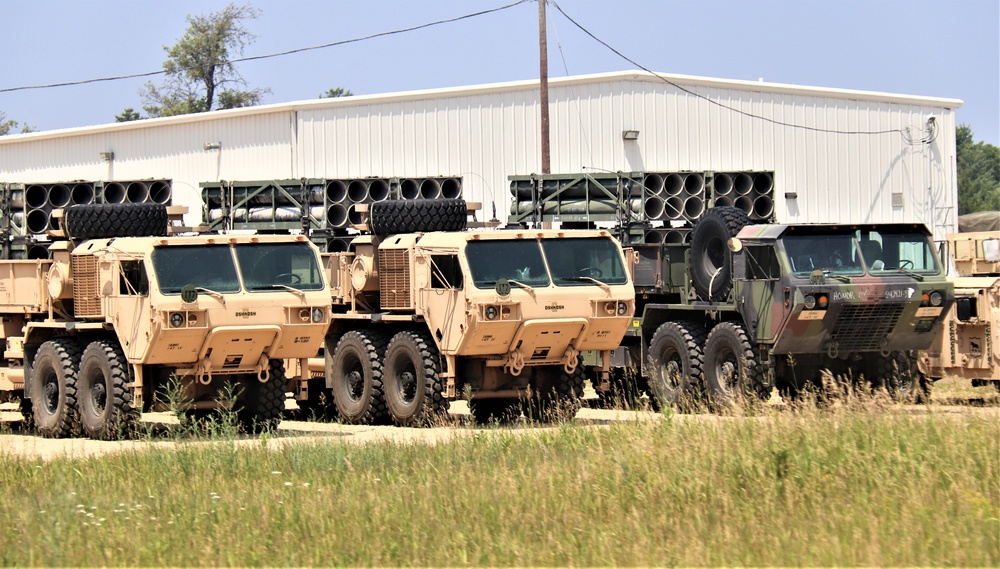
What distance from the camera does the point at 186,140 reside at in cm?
3822

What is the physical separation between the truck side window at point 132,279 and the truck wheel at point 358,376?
3.16 meters

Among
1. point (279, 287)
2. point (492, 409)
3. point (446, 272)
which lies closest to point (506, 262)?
point (446, 272)

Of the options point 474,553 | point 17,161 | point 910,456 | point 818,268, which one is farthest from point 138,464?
point 17,161

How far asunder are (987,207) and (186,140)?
55.8m

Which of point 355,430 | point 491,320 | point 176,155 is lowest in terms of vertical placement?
point 355,430

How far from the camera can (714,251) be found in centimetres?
1788

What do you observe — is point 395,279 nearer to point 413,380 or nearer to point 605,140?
point 413,380

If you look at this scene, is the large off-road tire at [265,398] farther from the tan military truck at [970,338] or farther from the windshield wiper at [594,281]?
the tan military truck at [970,338]

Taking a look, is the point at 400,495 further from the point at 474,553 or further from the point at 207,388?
the point at 207,388

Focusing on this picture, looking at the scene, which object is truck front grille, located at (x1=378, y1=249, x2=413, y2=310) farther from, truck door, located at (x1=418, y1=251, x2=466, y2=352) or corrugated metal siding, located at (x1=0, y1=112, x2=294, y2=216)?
corrugated metal siding, located at (x1=0, y1=112, x2=294, y2=216)

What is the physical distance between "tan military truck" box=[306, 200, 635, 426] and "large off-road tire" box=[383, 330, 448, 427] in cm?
1

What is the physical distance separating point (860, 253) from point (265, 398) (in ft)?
22.9

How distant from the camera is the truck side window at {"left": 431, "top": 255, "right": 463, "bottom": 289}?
16141 mm

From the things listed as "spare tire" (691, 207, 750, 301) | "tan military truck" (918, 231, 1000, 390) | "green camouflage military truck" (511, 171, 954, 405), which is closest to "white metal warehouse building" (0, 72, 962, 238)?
"tan military truck" (918, 231, 1000, 390)
